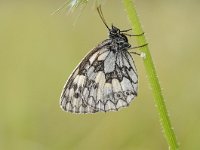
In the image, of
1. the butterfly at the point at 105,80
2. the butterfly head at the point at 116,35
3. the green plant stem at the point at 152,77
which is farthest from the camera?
the butterfly head at the point at 116,35

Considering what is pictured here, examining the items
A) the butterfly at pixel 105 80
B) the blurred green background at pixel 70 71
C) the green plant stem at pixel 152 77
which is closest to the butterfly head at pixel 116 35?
the butterfly at pixel 105 80

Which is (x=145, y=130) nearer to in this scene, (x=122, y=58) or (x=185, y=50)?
(x=185, y=50)

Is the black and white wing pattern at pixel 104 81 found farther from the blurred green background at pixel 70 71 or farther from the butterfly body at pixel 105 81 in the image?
the blurred green background at pixel 70 71

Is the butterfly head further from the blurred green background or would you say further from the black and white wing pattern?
the blurred green background

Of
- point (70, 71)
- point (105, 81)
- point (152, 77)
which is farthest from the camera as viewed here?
point (70, 71)

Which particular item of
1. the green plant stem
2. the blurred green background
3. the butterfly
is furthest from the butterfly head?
the blurred green background

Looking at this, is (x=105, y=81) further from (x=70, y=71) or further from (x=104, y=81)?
(x=70, y=71)

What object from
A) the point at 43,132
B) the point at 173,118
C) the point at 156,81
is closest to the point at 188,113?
the point at 173,118

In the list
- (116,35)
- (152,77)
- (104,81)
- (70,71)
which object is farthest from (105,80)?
(70,71)
